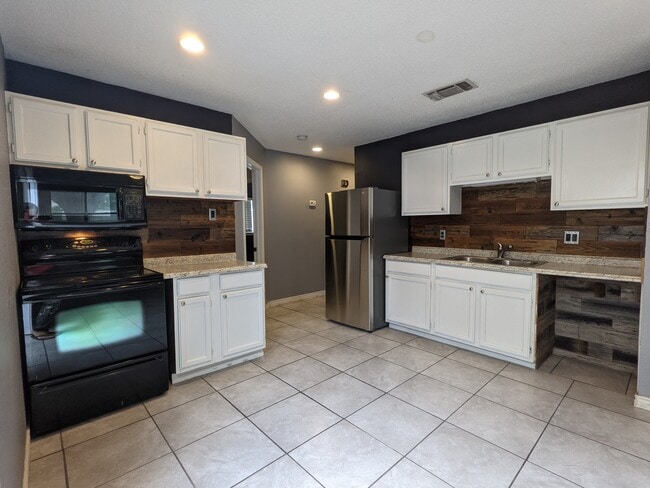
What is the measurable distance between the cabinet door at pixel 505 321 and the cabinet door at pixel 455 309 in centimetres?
9

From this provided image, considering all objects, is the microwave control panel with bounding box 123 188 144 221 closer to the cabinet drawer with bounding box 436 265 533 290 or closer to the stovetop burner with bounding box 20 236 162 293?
the stovetop burner with bounding box 20 236 162 293

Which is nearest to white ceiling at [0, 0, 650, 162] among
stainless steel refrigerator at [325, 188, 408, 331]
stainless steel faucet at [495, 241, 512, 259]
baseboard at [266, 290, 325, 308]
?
stainless steel refrigerator at [325, 188, 408, 331]

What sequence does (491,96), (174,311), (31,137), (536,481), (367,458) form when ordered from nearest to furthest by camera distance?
1. (536,481)
2. (367,458)
3. (31,137)
4. (174,311)
5. (491,96)

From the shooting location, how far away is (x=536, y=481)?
1.56 metres

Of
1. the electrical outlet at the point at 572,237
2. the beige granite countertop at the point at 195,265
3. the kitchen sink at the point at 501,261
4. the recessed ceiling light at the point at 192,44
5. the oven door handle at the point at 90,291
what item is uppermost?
the recessed ceiling light at the point at 192,44

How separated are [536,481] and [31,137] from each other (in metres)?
3.53

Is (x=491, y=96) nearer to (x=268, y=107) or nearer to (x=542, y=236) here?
(x=542, y=236)

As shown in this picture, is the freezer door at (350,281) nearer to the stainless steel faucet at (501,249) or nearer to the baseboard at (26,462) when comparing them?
the stainless steel faucet at (501,249)

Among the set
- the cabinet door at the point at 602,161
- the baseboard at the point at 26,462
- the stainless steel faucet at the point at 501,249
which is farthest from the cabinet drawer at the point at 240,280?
the cabinet door at the point at 602,161

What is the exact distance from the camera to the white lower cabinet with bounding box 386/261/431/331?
3430 millimetres

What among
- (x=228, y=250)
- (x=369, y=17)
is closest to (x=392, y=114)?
(x=369, y=17)

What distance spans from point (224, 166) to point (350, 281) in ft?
6.34

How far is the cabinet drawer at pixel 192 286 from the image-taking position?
2.46 meters

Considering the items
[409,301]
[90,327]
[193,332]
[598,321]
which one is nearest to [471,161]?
[409,301]
